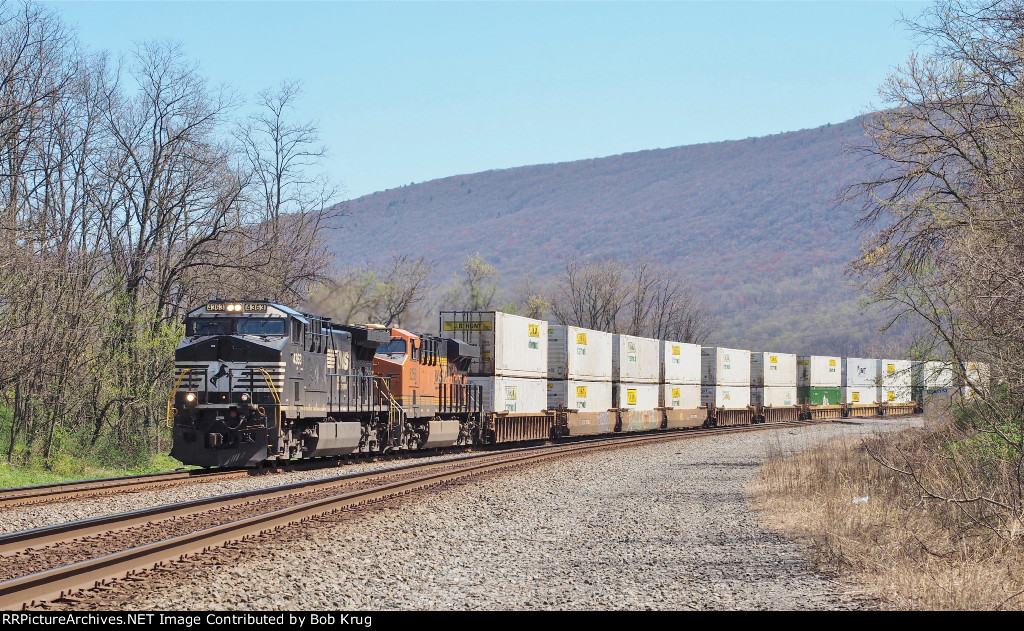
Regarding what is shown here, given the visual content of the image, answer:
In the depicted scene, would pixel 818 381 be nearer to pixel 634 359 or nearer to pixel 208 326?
pixel 634 359

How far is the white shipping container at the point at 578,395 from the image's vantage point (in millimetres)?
36688

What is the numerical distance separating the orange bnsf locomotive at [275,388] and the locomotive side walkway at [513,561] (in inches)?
200

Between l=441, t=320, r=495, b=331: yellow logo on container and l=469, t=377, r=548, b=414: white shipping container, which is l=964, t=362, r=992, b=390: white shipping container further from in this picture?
l=469, t=377, r=548, b=414: white shipping container

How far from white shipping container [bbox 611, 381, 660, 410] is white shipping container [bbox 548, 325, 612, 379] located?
152cm

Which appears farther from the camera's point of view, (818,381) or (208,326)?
(818,381)

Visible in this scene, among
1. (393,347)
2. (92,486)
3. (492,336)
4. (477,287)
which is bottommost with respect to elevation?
(92,486)

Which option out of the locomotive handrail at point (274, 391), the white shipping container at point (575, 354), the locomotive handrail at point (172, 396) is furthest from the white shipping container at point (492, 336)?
the locomotive handrail at point (172, 396)

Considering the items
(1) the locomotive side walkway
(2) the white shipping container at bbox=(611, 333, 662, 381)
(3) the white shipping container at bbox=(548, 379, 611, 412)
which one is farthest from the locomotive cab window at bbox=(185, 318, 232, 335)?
(2) the white shipping container at bbox=(611, 333, 662, 381)

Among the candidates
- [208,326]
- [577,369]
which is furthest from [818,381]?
[208,326]

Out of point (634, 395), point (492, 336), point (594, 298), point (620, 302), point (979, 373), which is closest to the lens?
point (979, 373)

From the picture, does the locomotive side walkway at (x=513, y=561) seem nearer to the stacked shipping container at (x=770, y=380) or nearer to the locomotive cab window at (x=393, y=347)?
the locomotive cab window at (x=393, y=347)

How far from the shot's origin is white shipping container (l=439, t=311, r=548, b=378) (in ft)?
103

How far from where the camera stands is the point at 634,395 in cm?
4200

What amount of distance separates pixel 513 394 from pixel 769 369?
88.8 ft
